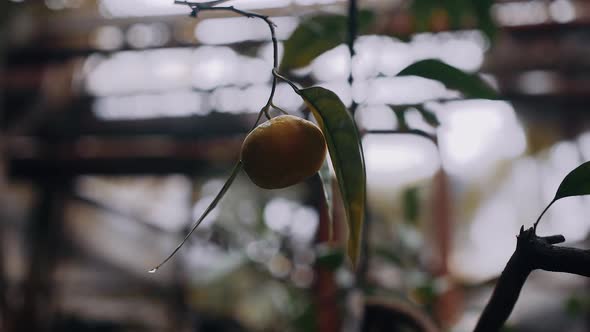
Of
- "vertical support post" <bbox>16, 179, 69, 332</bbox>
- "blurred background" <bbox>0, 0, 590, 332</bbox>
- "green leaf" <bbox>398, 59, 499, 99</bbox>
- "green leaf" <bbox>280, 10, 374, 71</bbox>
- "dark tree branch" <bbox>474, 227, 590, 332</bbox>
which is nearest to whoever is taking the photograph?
"dark tree branch" <bbox>474, 227, 590, 332</bbox>

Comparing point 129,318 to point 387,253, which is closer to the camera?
point 387,253

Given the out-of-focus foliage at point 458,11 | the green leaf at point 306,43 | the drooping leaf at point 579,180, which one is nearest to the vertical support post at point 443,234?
the out-of-focus foliage at point 458,11

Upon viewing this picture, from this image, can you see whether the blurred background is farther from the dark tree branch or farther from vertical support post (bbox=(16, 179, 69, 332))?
the dark tree branch

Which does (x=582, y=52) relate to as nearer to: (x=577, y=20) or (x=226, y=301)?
(x=577, y=20)

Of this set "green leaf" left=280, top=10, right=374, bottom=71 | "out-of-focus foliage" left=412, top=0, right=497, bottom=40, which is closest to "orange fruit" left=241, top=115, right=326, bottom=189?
"green leaf" left=280, top=10, right=374, bottom=71

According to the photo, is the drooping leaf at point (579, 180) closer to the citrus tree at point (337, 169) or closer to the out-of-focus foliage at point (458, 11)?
the citrus tree at point (337, 169)

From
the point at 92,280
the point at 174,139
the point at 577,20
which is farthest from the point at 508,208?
the point at 92,280
